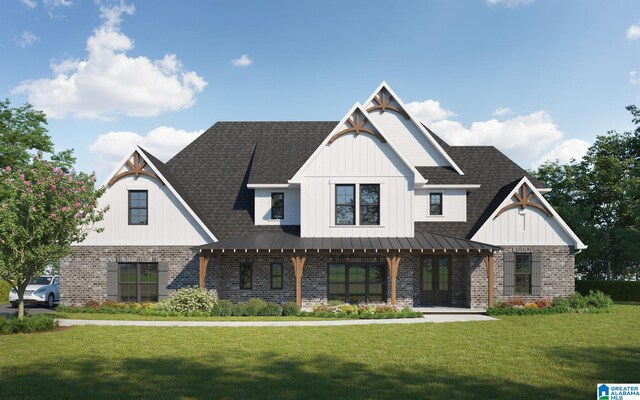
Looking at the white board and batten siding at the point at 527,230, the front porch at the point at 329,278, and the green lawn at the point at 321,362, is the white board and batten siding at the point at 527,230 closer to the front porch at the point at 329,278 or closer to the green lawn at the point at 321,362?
the front porch at the point at 329,278

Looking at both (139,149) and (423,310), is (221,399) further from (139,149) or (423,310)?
(139,149)

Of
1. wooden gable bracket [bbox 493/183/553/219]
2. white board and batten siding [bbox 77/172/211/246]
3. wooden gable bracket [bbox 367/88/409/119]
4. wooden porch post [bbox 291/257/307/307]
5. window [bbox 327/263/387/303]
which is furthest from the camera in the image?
wooden gable bracket [bbox 367/88/409/119]

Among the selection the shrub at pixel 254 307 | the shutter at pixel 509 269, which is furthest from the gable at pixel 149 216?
the shutter at pixel 509 269

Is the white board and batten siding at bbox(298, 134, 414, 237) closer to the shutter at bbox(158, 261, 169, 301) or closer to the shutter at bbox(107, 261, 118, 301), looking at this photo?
the shutter at bbox(158, 261, 169, 301)

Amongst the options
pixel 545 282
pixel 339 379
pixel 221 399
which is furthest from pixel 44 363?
pixel 545 282

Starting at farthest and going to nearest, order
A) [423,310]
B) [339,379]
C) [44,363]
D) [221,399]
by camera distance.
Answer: [423,310], [44,363], [339,379], [221,399]

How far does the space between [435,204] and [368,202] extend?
13.8 feet

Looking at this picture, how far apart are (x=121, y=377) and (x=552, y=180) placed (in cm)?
4461

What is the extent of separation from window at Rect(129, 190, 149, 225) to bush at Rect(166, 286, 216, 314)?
4.36 meters

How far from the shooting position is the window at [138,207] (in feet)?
73.9

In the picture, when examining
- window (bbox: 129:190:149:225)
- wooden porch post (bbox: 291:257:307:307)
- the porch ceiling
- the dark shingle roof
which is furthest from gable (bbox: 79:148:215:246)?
wooden porch post (bbox: 291:257:307:307)

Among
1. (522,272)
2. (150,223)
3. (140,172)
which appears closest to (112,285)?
(150,223)

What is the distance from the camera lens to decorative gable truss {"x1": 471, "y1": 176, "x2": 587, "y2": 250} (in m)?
22.9

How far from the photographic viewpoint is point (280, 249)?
817 inches
